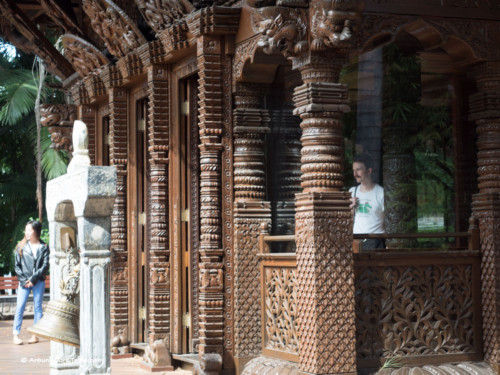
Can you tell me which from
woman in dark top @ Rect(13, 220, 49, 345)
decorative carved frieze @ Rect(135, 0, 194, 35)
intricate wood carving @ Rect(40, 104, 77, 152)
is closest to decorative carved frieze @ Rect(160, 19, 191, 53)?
decorative carved frieze @ Rect(135, 0, 194, 35)

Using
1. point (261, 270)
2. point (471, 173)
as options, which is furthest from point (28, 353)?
point (471, 173)

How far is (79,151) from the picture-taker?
666 cm

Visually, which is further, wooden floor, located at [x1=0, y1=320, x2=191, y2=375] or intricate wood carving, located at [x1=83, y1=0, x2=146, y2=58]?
intricate wood carving, located at [x1=83, y1=0, x2=146, y2=58]

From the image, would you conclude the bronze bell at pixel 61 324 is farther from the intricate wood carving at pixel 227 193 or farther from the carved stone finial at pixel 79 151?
the intricate wood carving at pixel 227 193

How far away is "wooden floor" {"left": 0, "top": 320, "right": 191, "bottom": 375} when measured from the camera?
33.1ft

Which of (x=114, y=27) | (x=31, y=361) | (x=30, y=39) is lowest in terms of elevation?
(x=31, y=361)

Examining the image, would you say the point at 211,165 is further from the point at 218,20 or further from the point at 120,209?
the point at 120,209

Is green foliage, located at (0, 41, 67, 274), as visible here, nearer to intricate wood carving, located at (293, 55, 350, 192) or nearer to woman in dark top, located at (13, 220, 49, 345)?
woman in dark top, located at (13, 220, 49, 345)

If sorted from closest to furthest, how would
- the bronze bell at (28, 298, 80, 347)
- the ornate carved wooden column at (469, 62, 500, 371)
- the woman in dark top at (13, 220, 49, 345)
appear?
the bronze bell at (28, 298, 80, 347) < the ornate carved wooden column at (469, 62, 500, 371) < the woman in dark top at (13, 220, 49, 345)

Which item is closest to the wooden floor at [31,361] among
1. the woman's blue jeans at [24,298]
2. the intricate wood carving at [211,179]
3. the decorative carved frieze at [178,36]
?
the woman's blue jeans at [24,298]

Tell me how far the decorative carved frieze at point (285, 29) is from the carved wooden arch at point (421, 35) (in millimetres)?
489

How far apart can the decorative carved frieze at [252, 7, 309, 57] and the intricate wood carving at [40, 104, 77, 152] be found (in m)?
7.75

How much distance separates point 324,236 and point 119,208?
5.26 metres

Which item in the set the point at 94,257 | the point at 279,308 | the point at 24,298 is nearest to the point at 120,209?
the point at 24,298
